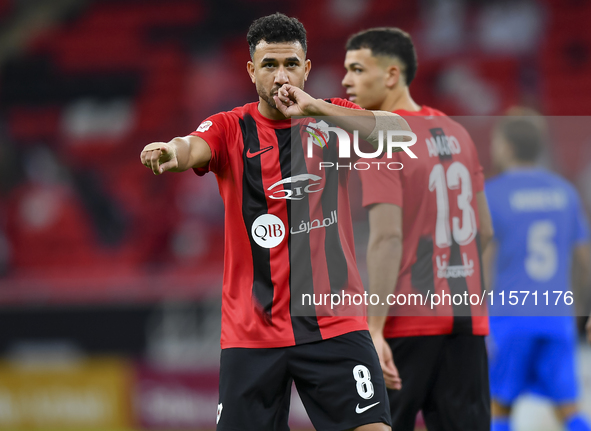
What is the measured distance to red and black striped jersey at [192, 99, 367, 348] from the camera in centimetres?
312

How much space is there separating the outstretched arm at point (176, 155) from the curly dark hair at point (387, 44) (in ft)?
4.51

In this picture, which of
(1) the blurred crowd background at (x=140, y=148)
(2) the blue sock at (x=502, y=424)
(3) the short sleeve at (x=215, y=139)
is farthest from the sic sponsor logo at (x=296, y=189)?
(1) the blurred crowd background at (x=140, y=148)

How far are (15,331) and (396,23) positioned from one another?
24.7 feet

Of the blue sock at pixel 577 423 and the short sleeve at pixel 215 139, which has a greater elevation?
the short sleeve at pixel 215 139

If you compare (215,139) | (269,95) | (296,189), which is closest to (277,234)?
(296,189)

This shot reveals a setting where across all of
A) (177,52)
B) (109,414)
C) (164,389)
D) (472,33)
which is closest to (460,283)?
(164,389)

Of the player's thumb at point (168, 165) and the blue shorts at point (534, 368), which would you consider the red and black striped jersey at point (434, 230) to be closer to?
the player's thumb at point (168, 165)

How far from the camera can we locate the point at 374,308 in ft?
11.7

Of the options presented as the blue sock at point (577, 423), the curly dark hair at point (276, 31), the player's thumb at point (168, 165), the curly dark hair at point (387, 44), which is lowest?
the blue sock at point (577, 423)

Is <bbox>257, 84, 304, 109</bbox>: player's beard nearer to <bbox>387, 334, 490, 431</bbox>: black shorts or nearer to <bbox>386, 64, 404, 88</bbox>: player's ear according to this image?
<bbox>386, 64, 404, 88</bbox>: player's ear

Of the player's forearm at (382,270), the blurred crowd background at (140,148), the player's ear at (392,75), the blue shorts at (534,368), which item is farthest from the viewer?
the blurred crowd background at (140,148)

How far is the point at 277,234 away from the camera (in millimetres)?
3135

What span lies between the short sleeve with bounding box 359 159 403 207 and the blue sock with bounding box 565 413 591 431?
7.31 ft

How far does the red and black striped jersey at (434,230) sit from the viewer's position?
3.70 metres
